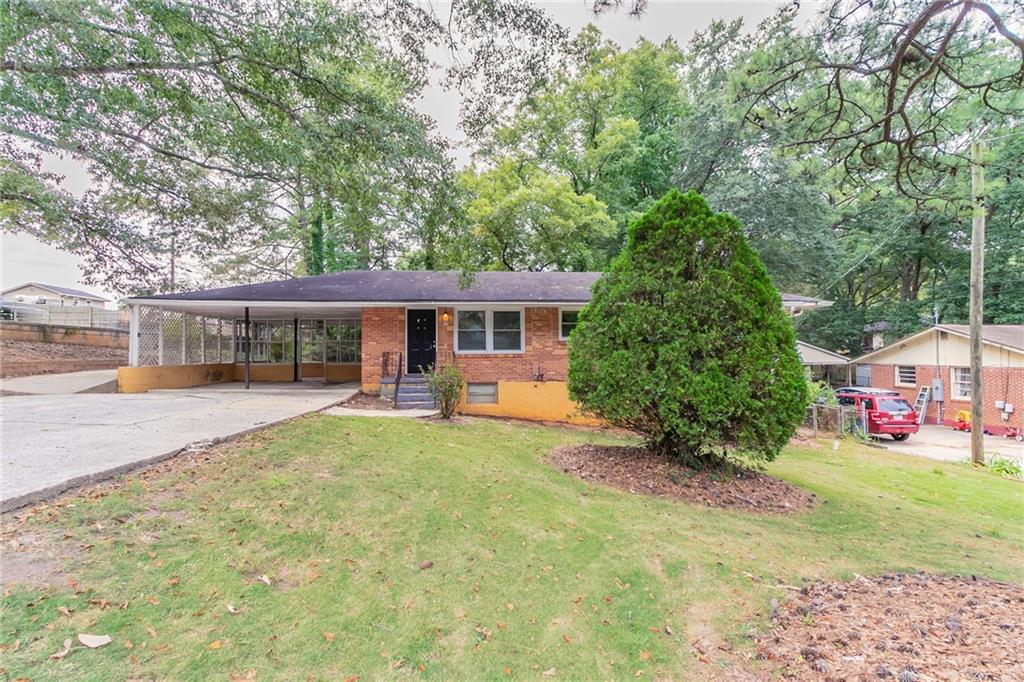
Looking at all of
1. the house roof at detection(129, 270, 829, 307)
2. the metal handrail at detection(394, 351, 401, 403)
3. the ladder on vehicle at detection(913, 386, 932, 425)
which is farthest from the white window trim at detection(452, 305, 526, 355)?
the ladder on vehicle at detection(913, 386, 932, 425)

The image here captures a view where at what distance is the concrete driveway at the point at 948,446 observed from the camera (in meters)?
12.1

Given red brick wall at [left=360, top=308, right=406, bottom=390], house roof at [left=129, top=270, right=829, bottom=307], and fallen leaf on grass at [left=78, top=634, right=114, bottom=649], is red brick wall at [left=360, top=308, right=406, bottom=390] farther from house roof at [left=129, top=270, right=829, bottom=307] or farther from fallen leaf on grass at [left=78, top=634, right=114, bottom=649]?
fallen leaf on grass at [left=78, top=634, right=114, bottom=649]

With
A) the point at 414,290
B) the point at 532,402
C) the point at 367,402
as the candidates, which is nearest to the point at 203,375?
the point at 367,402

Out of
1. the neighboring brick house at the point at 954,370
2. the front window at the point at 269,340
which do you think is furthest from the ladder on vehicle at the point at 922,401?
the front window at the point at 269,340

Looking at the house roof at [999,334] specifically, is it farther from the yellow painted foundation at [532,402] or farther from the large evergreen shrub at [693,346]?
the large evergreen shrub at [693,346]

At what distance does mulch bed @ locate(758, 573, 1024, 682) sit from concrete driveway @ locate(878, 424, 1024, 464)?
10728 millimetres

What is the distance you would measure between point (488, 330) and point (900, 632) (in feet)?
33.0

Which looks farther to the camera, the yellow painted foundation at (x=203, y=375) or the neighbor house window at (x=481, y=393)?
the neighbor house window at (x=481, y=393)

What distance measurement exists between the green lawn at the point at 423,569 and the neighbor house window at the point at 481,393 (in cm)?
568

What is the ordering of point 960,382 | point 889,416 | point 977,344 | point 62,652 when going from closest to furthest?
1. point 62,652
2. point 977,344
3. point 889,416
4. point 960,382

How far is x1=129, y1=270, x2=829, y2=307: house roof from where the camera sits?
11367 millimetres

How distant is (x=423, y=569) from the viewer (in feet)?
11.4

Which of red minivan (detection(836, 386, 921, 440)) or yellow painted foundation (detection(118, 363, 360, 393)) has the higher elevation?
yellow painted foundation (detection(118, 363, 360, 393))

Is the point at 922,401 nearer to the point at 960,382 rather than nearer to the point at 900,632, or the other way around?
the point at 960,382
